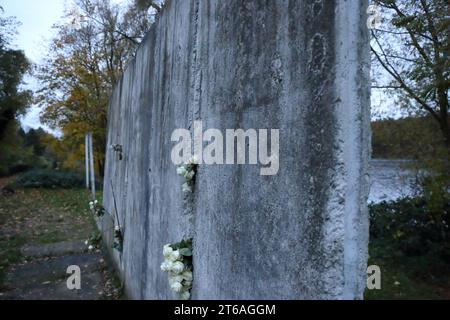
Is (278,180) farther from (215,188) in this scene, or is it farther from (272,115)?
(215,188)

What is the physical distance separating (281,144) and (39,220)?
10.7m

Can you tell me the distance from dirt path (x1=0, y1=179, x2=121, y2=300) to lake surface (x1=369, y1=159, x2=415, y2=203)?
4.80 meters

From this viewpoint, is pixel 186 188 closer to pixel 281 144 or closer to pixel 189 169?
pixel 189 169

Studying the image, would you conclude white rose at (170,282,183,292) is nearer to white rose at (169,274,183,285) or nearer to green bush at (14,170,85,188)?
white rose at (169,274,183,285)

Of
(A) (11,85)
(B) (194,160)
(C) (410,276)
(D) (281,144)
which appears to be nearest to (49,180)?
(A) (11,85)

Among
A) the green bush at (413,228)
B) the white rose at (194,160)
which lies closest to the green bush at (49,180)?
the green bush at (413,228)

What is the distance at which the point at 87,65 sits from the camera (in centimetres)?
1898

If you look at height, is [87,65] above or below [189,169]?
above

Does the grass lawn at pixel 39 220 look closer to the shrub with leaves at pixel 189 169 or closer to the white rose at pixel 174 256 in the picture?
the white rose at pixel 174 256

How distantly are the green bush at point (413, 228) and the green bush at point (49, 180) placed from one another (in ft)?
48.3

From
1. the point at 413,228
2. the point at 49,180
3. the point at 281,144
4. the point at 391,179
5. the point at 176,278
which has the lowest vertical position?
the point at 413,228

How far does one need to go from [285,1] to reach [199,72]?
1.05 meters

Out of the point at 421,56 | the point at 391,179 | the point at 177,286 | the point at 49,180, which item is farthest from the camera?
the point at 49,180

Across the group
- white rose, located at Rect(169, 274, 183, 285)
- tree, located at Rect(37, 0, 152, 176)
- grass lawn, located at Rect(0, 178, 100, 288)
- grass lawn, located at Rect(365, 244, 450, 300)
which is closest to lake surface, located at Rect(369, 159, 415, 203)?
grass lawn, located at Rect(365, 244, 450, 300)
